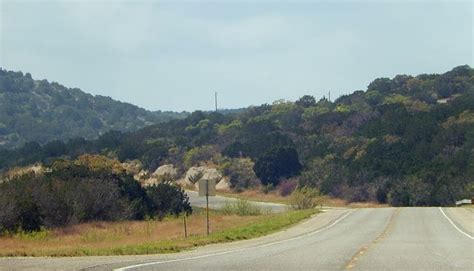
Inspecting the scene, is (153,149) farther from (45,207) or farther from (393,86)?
(45,207)

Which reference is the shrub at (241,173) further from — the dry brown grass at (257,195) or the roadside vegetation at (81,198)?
the roadside vegetation at (81,198)

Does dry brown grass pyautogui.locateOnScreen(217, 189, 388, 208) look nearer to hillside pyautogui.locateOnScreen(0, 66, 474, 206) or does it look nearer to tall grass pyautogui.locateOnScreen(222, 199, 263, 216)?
hillside pyautogui.locateOnScreen(0, 66, 474, 206)

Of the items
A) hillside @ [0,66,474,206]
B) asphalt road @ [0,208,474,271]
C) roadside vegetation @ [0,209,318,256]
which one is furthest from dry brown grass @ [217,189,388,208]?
asphalt road @ [0,208,474,271]

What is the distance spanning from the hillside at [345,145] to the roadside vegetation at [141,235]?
28.8m

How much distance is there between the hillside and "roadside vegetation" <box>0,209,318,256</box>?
28833 millimetres

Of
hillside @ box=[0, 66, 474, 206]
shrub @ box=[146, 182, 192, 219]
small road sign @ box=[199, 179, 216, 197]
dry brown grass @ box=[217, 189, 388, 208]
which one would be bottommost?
dry brown grass @ box=[217, 189, 388, 208]

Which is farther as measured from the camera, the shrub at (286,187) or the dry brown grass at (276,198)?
the shrub at (286,187)

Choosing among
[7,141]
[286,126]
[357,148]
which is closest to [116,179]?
[357,148]

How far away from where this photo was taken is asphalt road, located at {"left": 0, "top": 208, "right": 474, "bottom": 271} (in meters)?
17.7

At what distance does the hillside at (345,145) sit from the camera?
7406 cm

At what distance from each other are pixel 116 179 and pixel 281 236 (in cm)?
2412

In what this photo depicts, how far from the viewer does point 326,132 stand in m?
108

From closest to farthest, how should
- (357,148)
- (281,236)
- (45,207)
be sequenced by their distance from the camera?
(281,236), (45,207), (357,148)

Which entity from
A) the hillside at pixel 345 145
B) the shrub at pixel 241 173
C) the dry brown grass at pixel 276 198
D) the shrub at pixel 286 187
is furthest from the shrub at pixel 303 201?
the shrub at pixel 241 173
